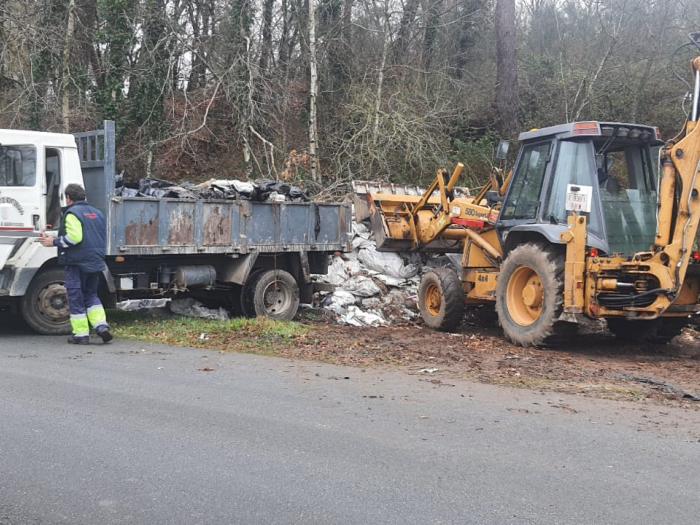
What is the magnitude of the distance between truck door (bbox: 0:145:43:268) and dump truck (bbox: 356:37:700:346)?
18.9ft

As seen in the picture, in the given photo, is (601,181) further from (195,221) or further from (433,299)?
(195,221)

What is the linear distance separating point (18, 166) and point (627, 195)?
7.83 meters

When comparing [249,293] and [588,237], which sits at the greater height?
[588,237]

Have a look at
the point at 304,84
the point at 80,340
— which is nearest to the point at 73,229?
the point at 80,340

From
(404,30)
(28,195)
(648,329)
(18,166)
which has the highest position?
(404,30)

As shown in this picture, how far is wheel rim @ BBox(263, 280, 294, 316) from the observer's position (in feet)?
38.8

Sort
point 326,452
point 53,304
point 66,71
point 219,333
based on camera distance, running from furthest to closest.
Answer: point 66,71
point 219,333
point 53,304
point 326,452

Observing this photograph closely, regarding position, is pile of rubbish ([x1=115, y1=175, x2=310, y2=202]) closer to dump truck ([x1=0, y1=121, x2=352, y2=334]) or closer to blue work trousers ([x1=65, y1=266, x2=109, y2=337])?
dump truck ([x1=0, y1=121, x2=352, y2=334])

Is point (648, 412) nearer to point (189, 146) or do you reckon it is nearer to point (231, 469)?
point (231, 469)

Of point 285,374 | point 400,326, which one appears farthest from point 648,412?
point 400,326

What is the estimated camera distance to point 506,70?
69.6ft

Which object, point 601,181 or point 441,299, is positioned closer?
point 601,181

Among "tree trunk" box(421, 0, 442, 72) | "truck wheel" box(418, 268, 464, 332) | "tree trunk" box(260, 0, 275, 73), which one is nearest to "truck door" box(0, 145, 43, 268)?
"truck wheel" box(418, 268, 464, 332)

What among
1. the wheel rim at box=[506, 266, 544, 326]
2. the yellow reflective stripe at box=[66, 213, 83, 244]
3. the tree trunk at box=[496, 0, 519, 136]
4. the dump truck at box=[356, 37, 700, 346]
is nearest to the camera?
the dump truck at box=[356, 37, 700, 346]
